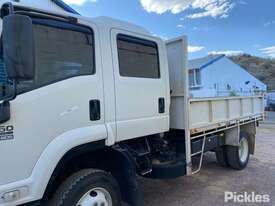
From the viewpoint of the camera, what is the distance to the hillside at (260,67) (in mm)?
53037

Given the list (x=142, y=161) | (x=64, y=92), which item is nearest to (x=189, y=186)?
(x=142, y=161)

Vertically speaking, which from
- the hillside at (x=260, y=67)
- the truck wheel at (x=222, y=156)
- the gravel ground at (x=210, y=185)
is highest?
the hillside at (x=260, y=67)

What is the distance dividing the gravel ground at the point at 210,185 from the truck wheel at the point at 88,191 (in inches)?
63.0

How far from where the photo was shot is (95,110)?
313 cm

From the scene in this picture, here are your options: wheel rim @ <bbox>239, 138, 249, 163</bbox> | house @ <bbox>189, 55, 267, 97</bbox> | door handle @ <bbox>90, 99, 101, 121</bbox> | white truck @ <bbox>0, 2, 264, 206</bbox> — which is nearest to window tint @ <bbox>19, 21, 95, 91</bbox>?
white truck @ <bbox>0, 2, 264, 206</bbox>

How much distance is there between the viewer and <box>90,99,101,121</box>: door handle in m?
3.09

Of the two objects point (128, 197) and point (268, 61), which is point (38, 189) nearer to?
point (128, 197)

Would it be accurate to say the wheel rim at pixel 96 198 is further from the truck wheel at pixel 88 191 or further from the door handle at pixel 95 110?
the door handle at pixel 95 110

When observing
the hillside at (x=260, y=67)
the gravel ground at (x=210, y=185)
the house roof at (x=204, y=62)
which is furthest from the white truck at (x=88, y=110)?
the hillside at (x=260, y=67)

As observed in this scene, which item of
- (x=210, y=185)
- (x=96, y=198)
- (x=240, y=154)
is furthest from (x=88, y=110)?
(x=240, y=154)

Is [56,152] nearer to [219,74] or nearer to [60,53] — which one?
[60,53]

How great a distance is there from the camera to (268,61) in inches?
2507

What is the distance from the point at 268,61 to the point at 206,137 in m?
65.4

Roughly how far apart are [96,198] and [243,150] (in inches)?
179
